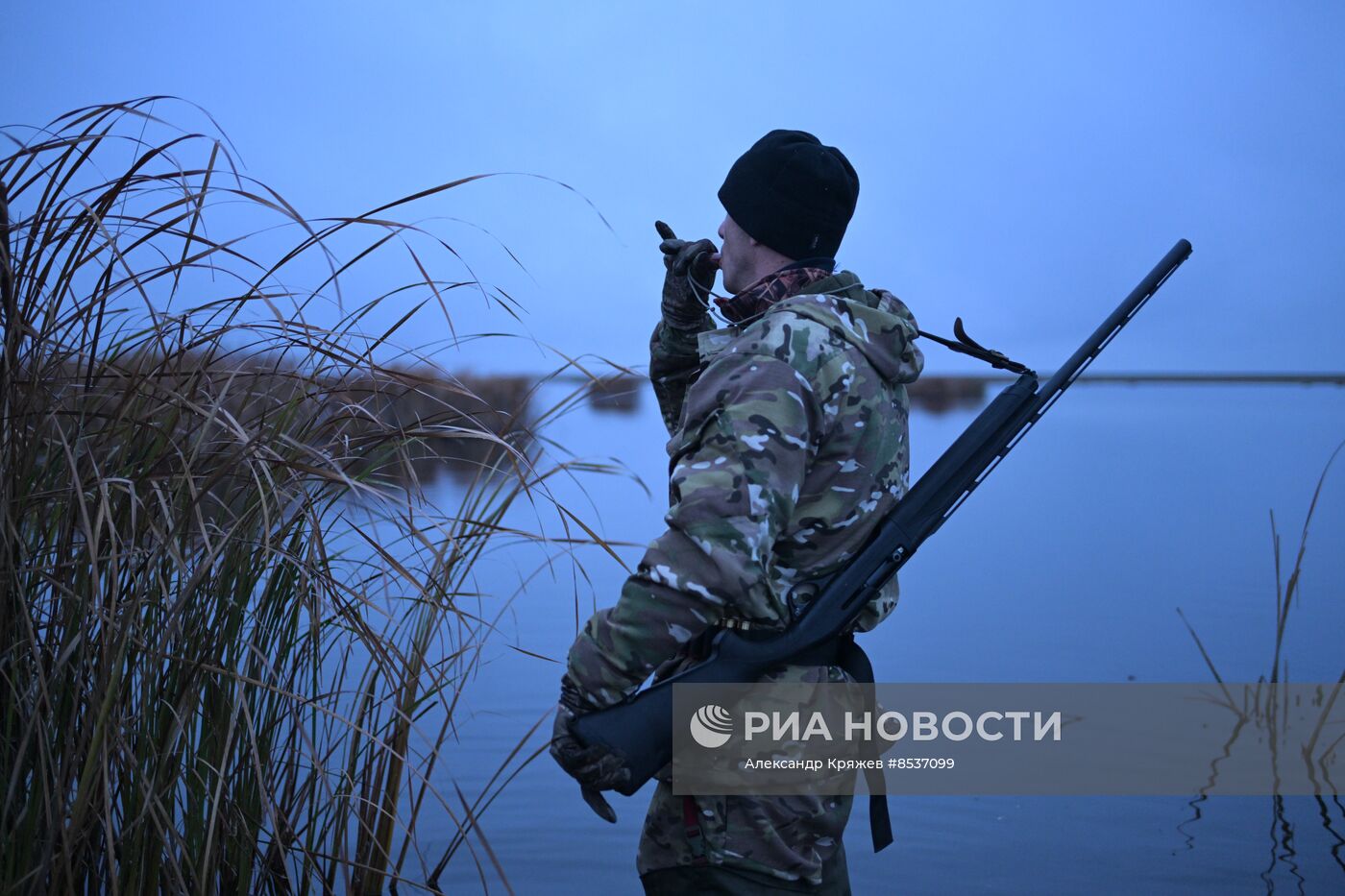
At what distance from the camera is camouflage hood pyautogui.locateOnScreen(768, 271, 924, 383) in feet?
5.63

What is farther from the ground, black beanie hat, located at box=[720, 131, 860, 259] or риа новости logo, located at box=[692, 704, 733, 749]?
black beanie hat, located at box=[720, 131, 860, 259]

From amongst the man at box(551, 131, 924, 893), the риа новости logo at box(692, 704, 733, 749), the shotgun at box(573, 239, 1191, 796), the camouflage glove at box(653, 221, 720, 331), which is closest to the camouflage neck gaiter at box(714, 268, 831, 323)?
the man at box(551, 131, 924, 893)

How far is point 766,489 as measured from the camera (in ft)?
5.29

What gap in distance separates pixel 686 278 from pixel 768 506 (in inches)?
24.9

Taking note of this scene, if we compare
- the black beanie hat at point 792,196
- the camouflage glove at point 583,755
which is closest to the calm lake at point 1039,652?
the camouflage glove at point 583,755

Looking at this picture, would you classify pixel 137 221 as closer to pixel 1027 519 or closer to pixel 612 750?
pixel 612 750

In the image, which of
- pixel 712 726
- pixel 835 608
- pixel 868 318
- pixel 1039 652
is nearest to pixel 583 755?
pixel 712 726

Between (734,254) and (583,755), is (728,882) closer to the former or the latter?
(583,755)

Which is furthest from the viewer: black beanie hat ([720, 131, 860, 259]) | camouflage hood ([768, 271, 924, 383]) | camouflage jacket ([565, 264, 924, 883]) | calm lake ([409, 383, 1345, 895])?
calm lake ([409, 383, 1345, 895])

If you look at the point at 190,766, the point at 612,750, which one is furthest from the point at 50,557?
the point at 612,750

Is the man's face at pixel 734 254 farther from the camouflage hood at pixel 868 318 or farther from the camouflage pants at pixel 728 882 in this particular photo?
the camouflage pants at pixel 728 882

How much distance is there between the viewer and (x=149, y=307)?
1838 millimetres

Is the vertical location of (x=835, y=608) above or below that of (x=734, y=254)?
below

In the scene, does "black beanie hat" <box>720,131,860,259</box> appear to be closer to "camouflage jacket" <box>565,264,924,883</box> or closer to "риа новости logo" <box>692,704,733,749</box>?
"camouflage jacket" <box>565,264,924,883</box>
